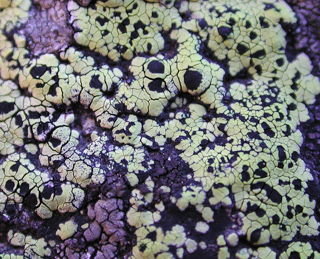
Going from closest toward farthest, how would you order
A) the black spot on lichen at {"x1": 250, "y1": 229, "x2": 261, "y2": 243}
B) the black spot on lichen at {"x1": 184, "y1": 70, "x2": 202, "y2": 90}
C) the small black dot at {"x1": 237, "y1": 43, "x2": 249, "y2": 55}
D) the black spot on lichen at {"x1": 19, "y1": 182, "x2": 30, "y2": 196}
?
1. the black spot on lichen at {"x1": 250, "y1": 229, "x2": 261, "y2": 243}
2. the black spot on lichen at {"x1": 19, "y1": 182, "x2": 30, "y2": 196}
3. the black spot on lichen at {"x1": 184, "y1": 70, "x2": 202, "y2": 90}
4. the small black dot at {"x1": 237, "y1": 43, "x2": 249, "y2": 55}

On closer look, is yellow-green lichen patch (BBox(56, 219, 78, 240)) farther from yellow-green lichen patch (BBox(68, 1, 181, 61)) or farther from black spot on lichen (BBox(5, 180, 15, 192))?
yellow-green lichen patch (BBox(68, 1, 181, 61))

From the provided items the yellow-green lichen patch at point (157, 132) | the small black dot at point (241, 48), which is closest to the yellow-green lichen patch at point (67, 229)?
the yellow-green lichen patch at point (157, 132)

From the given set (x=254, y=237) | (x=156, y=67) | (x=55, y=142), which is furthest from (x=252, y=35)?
(x=55, y=142)

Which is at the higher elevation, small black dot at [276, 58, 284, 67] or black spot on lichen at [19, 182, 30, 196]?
small black dot at [276, 58, 284, 67]

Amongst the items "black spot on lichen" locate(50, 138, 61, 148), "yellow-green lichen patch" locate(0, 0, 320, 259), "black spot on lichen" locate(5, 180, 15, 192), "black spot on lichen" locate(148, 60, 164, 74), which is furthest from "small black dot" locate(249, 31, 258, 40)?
"black spot on lichen" locate(5, 180, 15, 192)

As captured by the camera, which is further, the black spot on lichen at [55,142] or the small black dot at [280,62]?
the small black dot at [280,62]

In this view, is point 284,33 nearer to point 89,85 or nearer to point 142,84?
point 142,84

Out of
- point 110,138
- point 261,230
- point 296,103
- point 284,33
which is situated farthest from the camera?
point 284,33

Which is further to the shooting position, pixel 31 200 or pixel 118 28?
pixel 118 28

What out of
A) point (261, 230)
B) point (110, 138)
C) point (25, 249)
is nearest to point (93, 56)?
point (110, 138)

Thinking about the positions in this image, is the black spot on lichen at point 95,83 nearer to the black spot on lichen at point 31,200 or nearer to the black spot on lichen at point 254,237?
the black spot on lichen at point 31,200

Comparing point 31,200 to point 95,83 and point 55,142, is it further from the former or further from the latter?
point 95,83
